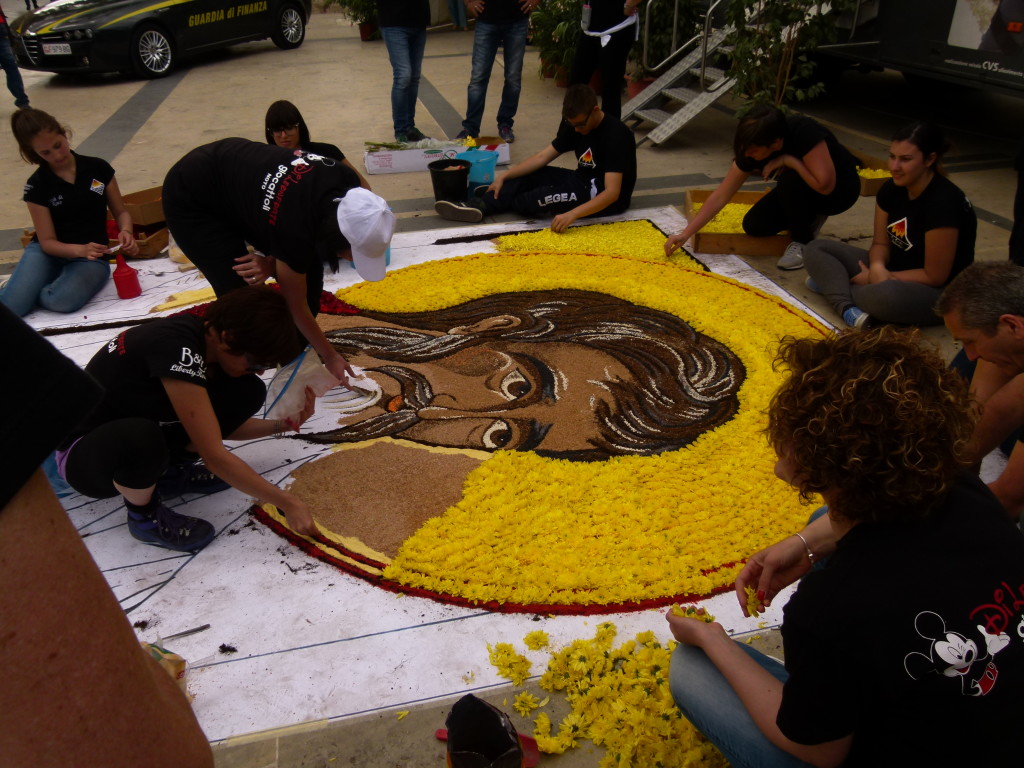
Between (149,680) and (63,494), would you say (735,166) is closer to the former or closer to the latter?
(63,494)

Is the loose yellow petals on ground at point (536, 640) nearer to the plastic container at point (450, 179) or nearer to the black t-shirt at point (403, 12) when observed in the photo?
the plastic container at point (450, 179)

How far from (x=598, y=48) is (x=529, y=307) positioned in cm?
301

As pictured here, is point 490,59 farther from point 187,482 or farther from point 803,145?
point 187,482

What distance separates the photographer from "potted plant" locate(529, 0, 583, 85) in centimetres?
758

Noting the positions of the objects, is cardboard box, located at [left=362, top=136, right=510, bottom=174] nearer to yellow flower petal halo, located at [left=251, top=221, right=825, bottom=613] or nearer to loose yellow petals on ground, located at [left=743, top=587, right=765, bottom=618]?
yellow flower petal halo, located at [left=251, top=221, right=825, bottom=613]

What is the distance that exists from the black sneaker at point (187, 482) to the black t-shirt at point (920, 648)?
1.97 metres

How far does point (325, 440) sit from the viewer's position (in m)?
2.79

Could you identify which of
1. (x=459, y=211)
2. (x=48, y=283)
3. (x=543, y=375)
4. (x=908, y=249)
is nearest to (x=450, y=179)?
(x=459, y=211)

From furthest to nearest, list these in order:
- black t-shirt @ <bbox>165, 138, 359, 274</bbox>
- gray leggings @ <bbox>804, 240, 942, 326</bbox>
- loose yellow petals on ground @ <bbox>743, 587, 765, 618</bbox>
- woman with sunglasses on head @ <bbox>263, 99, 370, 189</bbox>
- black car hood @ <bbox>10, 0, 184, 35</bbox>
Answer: black car hood @ <bbox>10, 0, 184, 35</bbox>, woman with sunglasses on head @ <bbox>263, 99, 370, 189</bbox>, gray leggings @ <bbox>804, 240, 942, 326</bbox>, black t-shirt @ <bbox>165, 138, 359, 274</bbox>, loose yellow petals on ground @ <bbox>743, 587, 765, 618</bbox>

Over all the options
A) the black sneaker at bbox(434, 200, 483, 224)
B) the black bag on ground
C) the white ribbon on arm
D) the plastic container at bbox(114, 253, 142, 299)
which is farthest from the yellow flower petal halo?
the white ribbon on arm

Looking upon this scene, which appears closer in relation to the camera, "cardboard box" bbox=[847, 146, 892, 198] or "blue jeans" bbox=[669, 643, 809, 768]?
"blue jeans" bbox=[669, 643, 809, 768]

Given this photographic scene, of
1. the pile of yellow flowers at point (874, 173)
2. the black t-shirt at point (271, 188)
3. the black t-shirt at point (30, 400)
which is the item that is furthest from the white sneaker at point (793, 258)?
the black t-shirt at point (30, 400)

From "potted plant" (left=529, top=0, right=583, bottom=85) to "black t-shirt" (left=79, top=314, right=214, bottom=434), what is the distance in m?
6.21

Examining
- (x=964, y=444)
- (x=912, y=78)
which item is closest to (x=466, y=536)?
(x=964, y=444)
